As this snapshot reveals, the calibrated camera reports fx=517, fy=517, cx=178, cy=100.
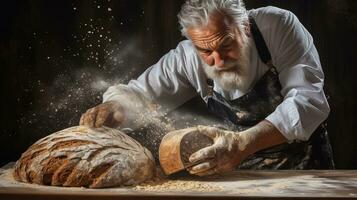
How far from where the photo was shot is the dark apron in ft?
11.0

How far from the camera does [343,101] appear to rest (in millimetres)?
3412

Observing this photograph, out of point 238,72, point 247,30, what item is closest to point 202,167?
point 238,72

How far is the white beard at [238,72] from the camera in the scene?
11.0 ft

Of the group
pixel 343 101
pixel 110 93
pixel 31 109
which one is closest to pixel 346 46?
pixel 343 101

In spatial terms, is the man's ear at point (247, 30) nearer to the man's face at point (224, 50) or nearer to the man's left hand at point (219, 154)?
the man's face at point (224, 50)

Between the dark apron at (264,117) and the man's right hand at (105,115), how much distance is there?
0.61 m

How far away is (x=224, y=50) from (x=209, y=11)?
27 cm

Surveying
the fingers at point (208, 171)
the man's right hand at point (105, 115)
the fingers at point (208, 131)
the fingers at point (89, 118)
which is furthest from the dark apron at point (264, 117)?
the fingers at point (89, 118)

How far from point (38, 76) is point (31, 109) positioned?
0.77 ft

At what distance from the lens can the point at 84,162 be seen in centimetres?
292

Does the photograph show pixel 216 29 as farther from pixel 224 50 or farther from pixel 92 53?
pixel 92 53

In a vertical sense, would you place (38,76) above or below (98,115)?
above

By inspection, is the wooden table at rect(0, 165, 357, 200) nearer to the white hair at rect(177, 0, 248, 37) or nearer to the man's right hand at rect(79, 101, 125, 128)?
the man's right hand at rect(79, 101, 125, 128)

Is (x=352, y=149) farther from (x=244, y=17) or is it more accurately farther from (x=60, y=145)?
(x=60, y=145)
